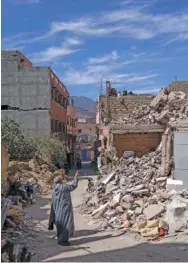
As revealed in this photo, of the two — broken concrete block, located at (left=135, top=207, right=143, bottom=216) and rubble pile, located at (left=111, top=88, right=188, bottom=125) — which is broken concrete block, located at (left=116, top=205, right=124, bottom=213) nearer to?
broken concrete block, located at (left=135, top=207, right=143, bottom=216)

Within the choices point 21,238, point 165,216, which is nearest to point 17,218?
point 21,238

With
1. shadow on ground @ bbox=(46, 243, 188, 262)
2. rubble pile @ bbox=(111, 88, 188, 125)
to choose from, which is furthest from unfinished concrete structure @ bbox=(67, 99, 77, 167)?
shadow on ground @ bbox=(46, 243, 188, 262)

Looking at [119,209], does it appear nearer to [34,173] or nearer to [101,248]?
[101,248]

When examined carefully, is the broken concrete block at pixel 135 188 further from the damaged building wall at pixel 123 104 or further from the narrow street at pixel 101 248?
the damaged building wall at pixel 123 104

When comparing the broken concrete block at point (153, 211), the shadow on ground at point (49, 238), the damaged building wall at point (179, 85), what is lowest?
the shadow on ground at point (49, 238)

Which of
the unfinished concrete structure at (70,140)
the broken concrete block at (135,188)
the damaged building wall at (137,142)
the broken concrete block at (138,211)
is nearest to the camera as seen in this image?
the broken concrete block at (138,211)

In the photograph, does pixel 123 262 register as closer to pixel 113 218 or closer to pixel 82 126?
pixel 113 218

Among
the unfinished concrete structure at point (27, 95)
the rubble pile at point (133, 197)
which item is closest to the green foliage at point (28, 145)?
the unfinished concrete structure at point (27, 95)

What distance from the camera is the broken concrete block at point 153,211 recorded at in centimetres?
948

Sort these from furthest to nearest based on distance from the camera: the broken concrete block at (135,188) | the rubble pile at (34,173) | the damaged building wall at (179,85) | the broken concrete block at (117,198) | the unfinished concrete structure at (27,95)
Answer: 1. the unfinished concrete structure at (27,95)
2. the damaged building wall at (179,85)
3. the rubble pile at (34,173)
4. the broken concrete block at (135,188)
5. the broken concrete block at (117,198)

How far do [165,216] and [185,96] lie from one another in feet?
23.6

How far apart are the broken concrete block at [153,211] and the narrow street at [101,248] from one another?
0.77 m

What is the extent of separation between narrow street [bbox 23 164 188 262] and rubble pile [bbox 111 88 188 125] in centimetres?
554

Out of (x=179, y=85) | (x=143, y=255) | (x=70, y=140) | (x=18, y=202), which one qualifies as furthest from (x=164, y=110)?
(x=70, y=140)
